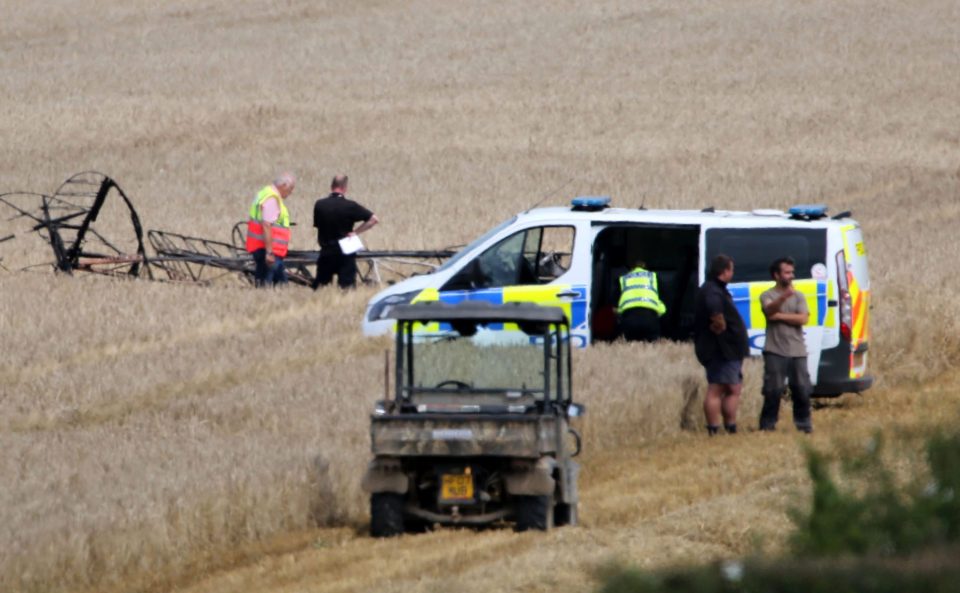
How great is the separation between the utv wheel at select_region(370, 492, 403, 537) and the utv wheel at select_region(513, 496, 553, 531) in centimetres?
68

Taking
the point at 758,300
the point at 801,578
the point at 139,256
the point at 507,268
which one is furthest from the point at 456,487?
the point at 139,256

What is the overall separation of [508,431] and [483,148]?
2730 centimetres

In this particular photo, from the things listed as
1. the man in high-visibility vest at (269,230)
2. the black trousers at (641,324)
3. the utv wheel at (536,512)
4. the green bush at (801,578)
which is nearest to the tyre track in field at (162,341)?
the man in high-visibility vest at (269,230)

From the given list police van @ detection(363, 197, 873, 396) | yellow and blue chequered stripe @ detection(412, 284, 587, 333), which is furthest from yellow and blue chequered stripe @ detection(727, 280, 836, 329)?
yellow and blue chequered stripe @ detection(412, 284, 587, 333)

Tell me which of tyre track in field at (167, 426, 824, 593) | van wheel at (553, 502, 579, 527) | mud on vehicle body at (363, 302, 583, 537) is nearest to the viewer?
tyre track in field at (167, 426, 824, 593)

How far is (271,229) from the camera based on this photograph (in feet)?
60.3

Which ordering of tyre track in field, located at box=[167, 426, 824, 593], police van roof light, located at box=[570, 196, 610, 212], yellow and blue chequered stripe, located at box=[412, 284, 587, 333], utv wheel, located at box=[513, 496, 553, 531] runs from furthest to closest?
police van roof light, located at box=[570, 196, 610, 212] < yellow and blue chequered stripe, located at box=[412, 284, 587, 333] < utv wheel, located at box=[513, 496, 553, 531] < tyre track in field, located at box=[167, 426, 824, 593]

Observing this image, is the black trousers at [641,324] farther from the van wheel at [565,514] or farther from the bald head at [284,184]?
the bald head at [284,184]

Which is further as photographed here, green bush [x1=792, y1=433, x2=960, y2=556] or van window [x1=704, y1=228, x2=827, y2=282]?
van window [x1=704, y1=228, x2=827, y2=282]

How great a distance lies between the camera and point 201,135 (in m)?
37.3

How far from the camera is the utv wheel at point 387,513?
951 cm

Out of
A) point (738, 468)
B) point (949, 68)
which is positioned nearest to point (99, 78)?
point (949, 68)

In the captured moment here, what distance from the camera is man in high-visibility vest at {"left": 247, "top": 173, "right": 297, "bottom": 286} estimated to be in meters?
18.5

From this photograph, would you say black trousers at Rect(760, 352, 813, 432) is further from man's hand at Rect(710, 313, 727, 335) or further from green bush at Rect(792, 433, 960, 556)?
Answer: green bush at Rect(792, 433, 960, 556)
